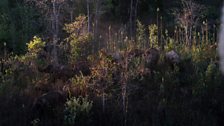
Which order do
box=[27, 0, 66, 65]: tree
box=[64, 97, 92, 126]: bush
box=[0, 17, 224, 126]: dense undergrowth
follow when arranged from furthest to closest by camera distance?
box=[27, 0, 66, 65]: tree → box=[0, 17, 224, 126]: dense undergrowth → box=[64, 97, 92, 126]: bush

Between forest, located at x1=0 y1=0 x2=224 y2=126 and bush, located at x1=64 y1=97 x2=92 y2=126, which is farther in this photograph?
forest, located at x1=0 y1=0 x2=224 y2=126

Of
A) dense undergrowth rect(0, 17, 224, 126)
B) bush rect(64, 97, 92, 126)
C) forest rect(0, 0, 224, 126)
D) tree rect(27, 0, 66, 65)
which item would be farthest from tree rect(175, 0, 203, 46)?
bush rect(64, 97, 92, 126)

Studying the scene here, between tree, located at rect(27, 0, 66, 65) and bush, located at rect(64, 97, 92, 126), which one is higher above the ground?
tree, located at rect(27, 0, 66, 65)

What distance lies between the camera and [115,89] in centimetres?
711

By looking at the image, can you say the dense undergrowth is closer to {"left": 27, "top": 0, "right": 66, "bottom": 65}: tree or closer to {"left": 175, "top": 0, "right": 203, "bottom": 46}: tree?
{"left": 27, "top": 0, "right": 66, "bottom": 65}: tree

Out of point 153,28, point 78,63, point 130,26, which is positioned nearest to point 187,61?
point 153,28

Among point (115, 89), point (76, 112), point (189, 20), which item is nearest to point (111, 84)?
point (115, 89)

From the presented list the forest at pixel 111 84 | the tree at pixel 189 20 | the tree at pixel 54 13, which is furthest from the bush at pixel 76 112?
the tree at pixel 189 20

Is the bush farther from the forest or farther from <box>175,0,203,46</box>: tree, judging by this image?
<box>175,0,203,46</box>: tree

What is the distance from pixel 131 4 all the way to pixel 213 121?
6.21m

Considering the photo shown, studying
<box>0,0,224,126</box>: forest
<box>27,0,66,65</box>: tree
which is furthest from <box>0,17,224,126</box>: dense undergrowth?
<box>27,0,66,65</box>: tree

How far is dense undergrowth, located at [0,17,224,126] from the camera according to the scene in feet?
21.9

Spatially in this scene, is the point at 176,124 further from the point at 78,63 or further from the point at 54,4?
the point at 54,4

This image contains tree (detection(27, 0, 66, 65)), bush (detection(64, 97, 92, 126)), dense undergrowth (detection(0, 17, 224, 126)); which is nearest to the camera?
bush (detection(64, 97, 92, 126))
